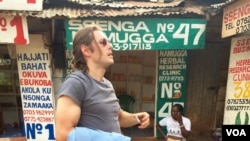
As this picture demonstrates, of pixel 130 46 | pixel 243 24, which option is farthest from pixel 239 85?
pixel 130 46

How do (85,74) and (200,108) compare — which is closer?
(85,74)

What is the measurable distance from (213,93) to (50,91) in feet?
11.2

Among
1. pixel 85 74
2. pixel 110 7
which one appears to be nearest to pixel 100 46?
pixel 85 74

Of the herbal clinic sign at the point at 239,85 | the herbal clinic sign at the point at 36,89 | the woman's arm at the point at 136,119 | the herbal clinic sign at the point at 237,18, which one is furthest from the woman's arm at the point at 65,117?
the herbal clinic sign at the point at 36,89

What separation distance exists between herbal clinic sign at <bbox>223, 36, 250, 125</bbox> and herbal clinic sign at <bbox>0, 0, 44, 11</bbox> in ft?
10.2

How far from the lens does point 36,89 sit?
16.5 ft

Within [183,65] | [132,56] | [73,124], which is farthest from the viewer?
[132,56]

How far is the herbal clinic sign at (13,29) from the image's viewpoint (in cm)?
412

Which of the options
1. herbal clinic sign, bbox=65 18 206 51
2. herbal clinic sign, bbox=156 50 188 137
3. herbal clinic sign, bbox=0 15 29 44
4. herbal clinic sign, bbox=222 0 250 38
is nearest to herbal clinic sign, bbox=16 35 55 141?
herbal clinic sign, bbox=0 15 29 44

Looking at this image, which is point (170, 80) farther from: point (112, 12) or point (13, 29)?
point (13, 29)

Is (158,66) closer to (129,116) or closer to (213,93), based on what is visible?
(213,93)

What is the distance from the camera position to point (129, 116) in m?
1.83

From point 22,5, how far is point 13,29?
43cm

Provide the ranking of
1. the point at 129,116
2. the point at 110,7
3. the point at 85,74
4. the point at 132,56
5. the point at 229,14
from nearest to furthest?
1. the point at 85,74
2. the point at 129,116
3. the point at 229,14
4. the point at 110,7
5. the point at 132,56
